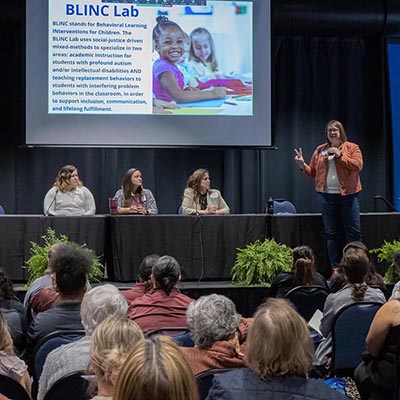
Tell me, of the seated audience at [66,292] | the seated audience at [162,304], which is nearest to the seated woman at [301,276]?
the seated audience at [162,304]

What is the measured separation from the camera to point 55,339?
2719 mm

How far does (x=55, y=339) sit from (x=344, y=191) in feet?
12.9

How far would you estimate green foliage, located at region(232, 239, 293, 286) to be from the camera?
19.3ft

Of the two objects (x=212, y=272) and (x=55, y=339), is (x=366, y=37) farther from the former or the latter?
(x=55, y=339)

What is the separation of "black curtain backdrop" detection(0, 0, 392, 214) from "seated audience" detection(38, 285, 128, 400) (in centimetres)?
663

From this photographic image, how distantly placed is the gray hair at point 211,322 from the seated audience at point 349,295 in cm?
110

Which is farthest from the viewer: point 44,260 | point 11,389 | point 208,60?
point 208,60

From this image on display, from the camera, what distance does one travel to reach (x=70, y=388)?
2.20 metres

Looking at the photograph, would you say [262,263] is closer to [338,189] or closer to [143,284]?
[338,189]

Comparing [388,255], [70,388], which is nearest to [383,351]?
[70,388]

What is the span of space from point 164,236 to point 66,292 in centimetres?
302

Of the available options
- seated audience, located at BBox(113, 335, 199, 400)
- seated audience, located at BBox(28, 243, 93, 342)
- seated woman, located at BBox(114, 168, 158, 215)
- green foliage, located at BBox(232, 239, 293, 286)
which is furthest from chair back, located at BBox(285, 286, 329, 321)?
seated audience, located at BBox(113, 335, 199, 400)

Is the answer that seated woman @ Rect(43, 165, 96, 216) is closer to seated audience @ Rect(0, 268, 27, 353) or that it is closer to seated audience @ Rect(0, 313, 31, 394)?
seated audience @ Rect(0, 268, 27, 353)

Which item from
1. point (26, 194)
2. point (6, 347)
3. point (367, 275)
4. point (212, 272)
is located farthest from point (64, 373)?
point (26, 194)
